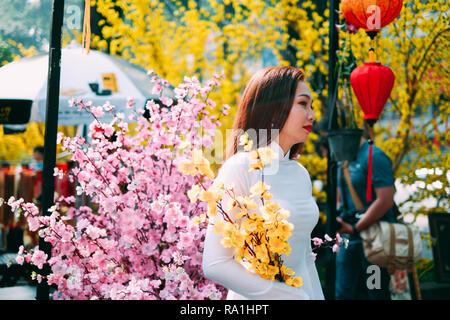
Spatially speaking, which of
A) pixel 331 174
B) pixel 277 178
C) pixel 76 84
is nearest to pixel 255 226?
pixel 277 178

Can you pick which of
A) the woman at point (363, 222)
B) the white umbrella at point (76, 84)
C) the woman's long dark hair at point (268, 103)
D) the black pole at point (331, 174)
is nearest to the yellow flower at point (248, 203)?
the woman's long dark hair at point (268, 103)

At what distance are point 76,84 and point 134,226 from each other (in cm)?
328

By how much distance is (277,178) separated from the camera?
2.16m

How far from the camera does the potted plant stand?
4258 millimetres

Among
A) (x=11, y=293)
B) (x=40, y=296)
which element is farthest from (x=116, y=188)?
(x=11, y=293)

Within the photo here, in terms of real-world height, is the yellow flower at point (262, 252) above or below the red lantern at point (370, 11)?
below

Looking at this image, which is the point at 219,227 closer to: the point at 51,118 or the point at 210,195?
the point at 210,195

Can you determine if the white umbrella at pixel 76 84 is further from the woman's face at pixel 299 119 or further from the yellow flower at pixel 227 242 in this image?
the yellow flower at pixel 227 242

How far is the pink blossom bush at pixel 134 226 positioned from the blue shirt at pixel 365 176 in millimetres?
1748

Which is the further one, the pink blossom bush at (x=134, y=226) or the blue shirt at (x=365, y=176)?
the blue shirt at (x=365, y=176)

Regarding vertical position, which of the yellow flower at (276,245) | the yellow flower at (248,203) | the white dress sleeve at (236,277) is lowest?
the white dress sleeve at (236,277)

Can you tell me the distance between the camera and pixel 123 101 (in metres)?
5.58

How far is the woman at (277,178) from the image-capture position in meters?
1.92

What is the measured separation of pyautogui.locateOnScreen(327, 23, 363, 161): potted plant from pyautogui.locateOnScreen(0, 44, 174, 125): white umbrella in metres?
2.04
